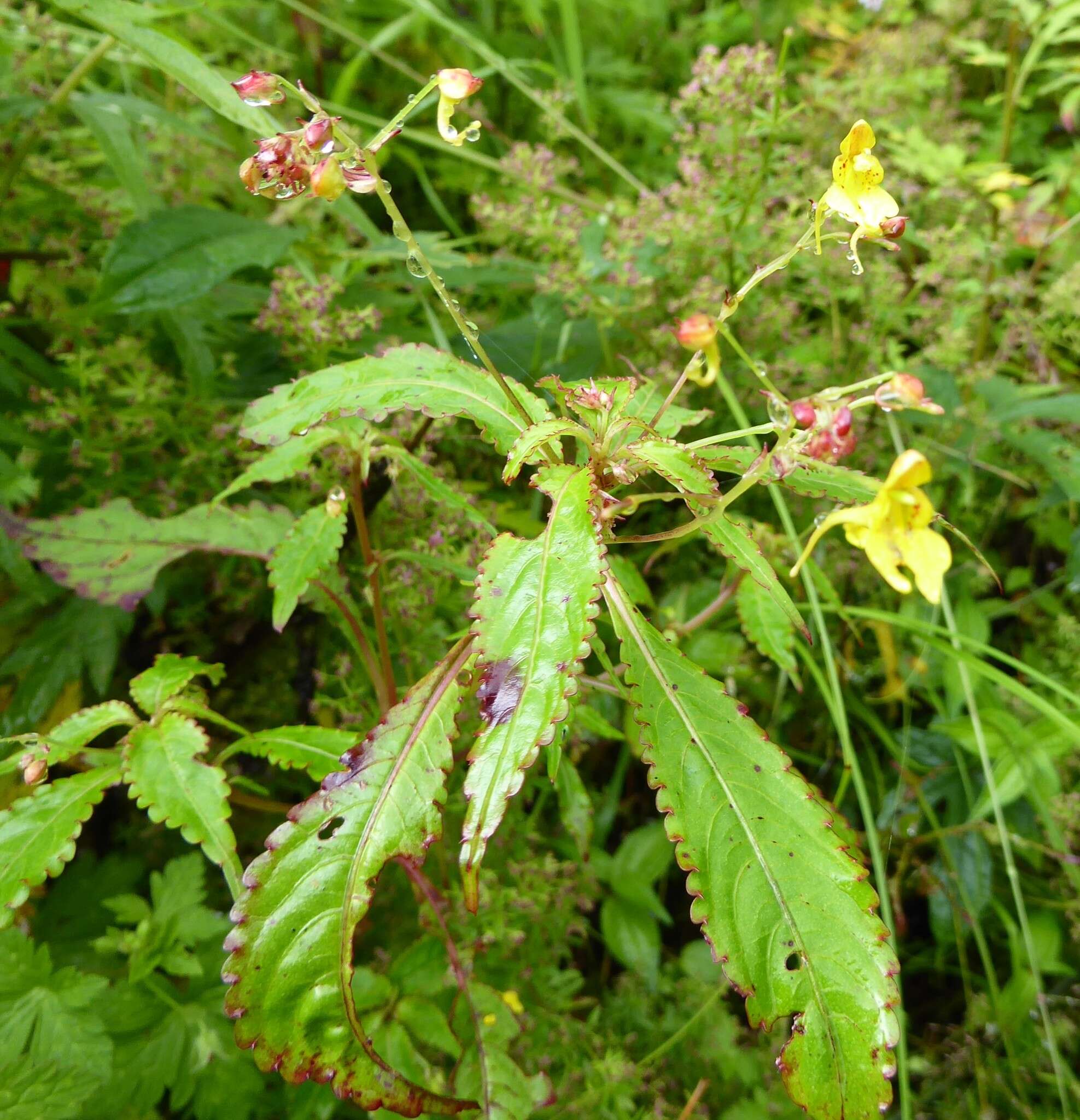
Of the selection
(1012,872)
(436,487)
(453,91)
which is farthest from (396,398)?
(1012,872)

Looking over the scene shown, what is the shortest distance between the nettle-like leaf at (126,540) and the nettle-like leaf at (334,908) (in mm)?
386

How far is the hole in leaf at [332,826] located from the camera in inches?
25.5

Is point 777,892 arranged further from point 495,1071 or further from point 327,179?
point 327,179

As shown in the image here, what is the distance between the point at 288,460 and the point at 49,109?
0.70m

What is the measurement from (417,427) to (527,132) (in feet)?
3.65

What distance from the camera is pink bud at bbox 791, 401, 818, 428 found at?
550 mm

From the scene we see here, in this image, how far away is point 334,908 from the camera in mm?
629

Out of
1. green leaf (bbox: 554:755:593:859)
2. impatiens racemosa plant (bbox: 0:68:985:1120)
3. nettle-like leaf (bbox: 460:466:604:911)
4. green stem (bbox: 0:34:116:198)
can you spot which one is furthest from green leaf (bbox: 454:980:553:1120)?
green stem (bbox: 0:34:116:198)

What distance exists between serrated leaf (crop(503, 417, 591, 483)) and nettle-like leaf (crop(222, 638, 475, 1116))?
0.22 metres

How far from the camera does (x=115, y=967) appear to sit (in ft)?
3.35

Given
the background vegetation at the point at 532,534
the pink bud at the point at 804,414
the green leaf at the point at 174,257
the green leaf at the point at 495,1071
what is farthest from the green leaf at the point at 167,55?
the green leaf at the point at 495,1071

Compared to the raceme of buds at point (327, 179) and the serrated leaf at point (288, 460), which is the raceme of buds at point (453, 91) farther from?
the serrated leaf at point (288, 460)

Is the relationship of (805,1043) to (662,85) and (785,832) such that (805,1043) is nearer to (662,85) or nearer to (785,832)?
(785,832)

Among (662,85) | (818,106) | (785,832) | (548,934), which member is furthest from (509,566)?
(662,85)
